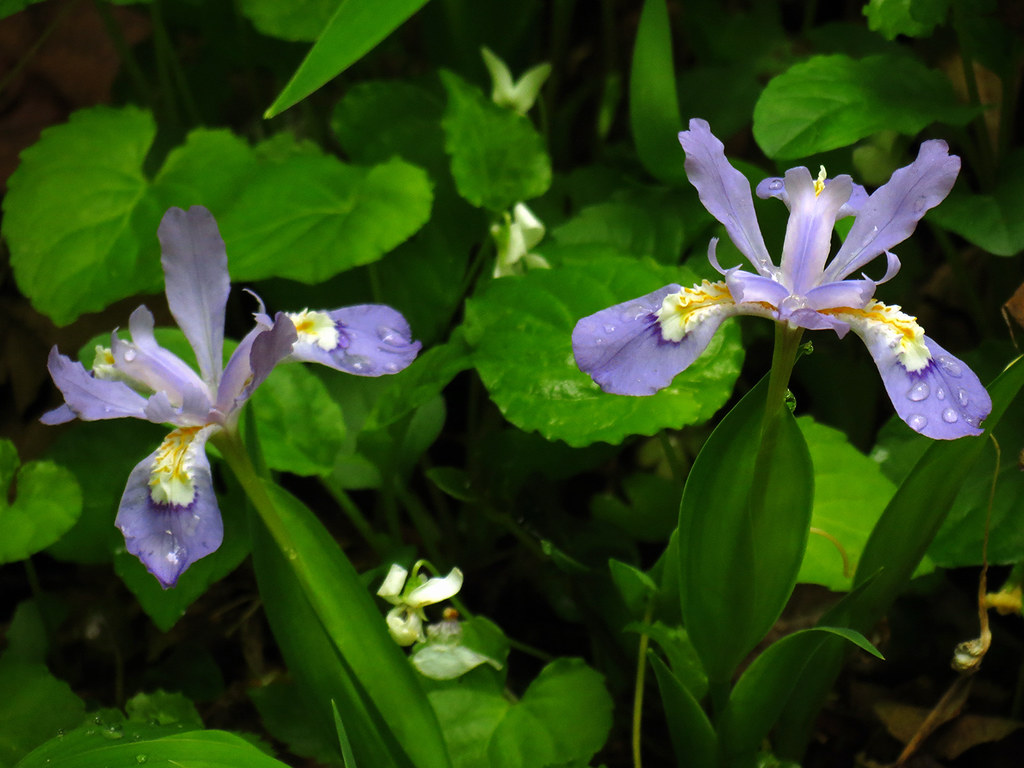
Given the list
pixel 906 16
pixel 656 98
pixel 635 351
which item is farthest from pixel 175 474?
pixel 906 16

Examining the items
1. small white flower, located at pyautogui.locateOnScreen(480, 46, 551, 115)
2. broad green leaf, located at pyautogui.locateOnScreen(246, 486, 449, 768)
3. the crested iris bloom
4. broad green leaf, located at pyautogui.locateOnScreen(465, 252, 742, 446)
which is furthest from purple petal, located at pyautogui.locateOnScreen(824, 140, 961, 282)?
small white flower, located at pyautogui.locateOnScreen(480, 46, 551, 115)

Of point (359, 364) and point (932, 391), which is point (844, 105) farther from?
point (359, 364)

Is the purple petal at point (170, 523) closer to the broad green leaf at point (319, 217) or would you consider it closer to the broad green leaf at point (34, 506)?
the broad green leaf at point (34, 506)

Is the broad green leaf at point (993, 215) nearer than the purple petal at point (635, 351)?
No

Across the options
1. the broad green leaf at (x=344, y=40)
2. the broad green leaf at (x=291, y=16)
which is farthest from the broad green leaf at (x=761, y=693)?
the broad green leaf at (x=291, y=16)

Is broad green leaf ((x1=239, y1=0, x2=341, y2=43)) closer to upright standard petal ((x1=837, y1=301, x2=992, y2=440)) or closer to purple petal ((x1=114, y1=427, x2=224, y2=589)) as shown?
purple petal ((x1=114, y1=427, x2=224, y2=589))

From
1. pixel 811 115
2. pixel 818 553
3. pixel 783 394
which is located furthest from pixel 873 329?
pixel 811 115

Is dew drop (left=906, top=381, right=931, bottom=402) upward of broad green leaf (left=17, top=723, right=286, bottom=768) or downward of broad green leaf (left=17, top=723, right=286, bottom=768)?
upward
